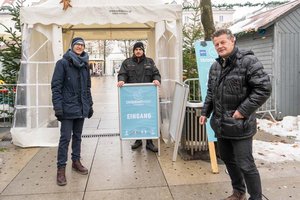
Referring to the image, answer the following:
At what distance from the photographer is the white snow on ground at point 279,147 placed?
5582 mm

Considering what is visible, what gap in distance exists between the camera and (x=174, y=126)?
18.7 feet

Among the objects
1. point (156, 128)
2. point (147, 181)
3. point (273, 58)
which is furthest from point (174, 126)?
point (273, 58)

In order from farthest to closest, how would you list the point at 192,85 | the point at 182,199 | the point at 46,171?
the point at 192,85 < the point at 46,171 < the point at 182,199

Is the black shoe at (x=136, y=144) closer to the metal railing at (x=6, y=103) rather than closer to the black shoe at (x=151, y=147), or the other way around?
the black shoe at (x=151, y=147)

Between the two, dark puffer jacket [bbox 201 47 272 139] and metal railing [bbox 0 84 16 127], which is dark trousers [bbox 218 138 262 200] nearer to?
dark puffer jacket [bbox 201 47 272 139]

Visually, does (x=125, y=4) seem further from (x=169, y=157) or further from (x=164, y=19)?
(x=169, y=157)

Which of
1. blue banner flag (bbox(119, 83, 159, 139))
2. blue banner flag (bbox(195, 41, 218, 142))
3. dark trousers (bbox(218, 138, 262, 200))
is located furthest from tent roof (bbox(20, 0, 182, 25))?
dark trousers (bbox(218, 138, 262, 200))

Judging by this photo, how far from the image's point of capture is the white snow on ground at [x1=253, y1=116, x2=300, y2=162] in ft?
18.3

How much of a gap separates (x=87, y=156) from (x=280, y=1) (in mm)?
11609

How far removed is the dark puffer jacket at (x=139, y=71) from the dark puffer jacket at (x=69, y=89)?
4.04 feet

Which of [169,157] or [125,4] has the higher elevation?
[125,4]

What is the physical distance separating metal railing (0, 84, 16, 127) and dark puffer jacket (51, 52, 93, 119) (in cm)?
405

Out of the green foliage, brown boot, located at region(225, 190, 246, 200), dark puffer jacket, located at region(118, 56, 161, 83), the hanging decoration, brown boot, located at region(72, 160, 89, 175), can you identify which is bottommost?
brown boot, located at region(225, 190, 246, 200)

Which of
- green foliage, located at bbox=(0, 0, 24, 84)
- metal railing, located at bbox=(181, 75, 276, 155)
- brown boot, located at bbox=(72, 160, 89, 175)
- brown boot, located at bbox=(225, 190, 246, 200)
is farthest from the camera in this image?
green foliage, located at bbox=(0, 0, 24, 84)
